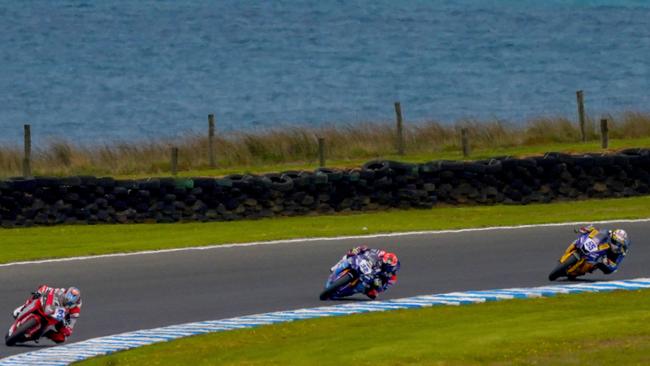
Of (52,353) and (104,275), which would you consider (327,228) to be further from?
(52,353)

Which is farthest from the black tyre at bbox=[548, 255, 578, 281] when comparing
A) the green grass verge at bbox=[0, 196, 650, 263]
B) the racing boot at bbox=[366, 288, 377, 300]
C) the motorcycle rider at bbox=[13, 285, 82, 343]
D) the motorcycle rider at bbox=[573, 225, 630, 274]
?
the green grass verge at bbox=[0, 196, 650, 263]

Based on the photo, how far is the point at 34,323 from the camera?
1335 cm

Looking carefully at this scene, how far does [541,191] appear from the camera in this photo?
1036 inches

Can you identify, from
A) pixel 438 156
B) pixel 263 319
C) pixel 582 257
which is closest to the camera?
pixel 263 319

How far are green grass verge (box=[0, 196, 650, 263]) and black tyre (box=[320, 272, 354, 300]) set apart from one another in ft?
17.8

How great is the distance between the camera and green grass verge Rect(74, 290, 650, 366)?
36.5 ft

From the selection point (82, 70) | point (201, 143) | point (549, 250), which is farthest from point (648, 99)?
point (549, 250)

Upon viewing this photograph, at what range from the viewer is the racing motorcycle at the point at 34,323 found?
43.8 ft

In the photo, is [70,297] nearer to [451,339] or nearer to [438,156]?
[451,339]

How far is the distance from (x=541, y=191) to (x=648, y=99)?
61.5m

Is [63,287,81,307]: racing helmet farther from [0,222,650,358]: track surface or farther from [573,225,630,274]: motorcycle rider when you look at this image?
[573,225,630,274]: motorcycle rider

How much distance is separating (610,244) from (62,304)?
19.4ft

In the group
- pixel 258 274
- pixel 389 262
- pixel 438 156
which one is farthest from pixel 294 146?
pixel 389 262

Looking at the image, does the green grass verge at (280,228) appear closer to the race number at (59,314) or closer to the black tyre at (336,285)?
the black tyre at (336,285)
